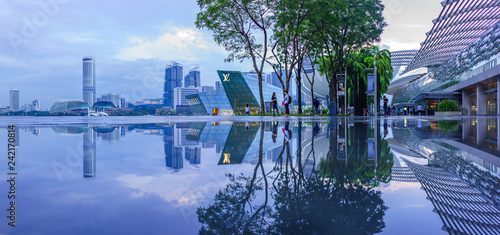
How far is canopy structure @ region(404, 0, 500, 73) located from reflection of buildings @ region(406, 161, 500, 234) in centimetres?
3901

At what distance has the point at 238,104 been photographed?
77.2 metres

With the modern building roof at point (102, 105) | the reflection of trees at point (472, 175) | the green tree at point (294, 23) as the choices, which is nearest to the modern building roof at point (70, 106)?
the modern building roof at point (102, 105)

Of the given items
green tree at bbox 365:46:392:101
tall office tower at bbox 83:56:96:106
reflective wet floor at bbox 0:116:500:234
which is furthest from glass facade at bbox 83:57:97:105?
reflective wet floor at bbox 0:116:500:234

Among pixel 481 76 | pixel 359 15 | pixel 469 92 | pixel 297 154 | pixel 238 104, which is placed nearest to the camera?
pixel 297 154

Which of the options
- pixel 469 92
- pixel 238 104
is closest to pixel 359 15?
pixel 469 92

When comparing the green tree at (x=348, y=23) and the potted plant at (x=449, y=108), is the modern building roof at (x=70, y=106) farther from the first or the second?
the potted plant at (x=449, y=108)

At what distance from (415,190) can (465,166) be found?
3.08 feet

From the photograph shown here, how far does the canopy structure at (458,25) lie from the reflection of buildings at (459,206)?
39.0 m

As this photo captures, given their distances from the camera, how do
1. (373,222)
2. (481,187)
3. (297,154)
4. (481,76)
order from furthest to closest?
(481,76), (297,154), (481,187), (373,222)

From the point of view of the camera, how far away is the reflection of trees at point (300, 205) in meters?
1.21

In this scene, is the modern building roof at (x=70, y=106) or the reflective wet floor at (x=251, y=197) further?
the modern building roof at (x=70, y=106)

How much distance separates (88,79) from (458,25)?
329 ft

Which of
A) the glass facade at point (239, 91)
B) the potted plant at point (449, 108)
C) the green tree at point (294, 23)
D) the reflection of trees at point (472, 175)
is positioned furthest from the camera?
the glass facade at point (239, 91)

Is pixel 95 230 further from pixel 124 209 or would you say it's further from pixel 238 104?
pixel 238 104
